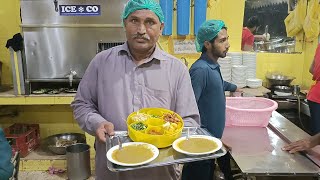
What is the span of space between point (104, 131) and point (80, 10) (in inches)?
95.9

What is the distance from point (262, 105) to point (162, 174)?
5.47 ft

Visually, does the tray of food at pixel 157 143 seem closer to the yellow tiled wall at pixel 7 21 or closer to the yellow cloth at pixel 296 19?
the yellow tiled wall at pixel 7 21

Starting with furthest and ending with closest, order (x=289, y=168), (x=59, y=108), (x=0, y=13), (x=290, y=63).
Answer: (x=290, y=63)
(x=59, y=108)
(x=0, y=13)
(x=289, y=168)

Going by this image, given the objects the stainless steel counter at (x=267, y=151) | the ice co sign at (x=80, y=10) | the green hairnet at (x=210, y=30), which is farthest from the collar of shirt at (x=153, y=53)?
the ice co sign at (x=80, y=10)

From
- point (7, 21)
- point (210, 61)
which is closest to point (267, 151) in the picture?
point (210, 61)

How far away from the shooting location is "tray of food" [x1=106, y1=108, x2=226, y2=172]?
1.34m

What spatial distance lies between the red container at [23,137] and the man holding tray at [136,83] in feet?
7.95

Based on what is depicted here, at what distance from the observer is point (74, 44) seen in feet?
11.7

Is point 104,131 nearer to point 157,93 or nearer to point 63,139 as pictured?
point 157,93

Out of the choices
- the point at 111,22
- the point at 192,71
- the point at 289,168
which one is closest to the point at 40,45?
the point at 111,22

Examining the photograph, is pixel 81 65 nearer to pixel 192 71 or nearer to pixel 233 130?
pixel 192 71

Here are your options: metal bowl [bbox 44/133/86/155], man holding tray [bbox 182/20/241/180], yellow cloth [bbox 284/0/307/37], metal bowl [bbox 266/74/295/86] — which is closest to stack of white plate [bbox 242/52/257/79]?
Result: metal bowl [bbox 266/74/295/86]

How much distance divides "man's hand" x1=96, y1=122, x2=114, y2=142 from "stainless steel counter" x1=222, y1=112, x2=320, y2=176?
90 centimetres

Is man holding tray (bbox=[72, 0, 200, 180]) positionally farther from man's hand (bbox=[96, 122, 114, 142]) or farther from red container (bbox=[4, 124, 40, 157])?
red container (bbox=[4, 124, 40, 157])
